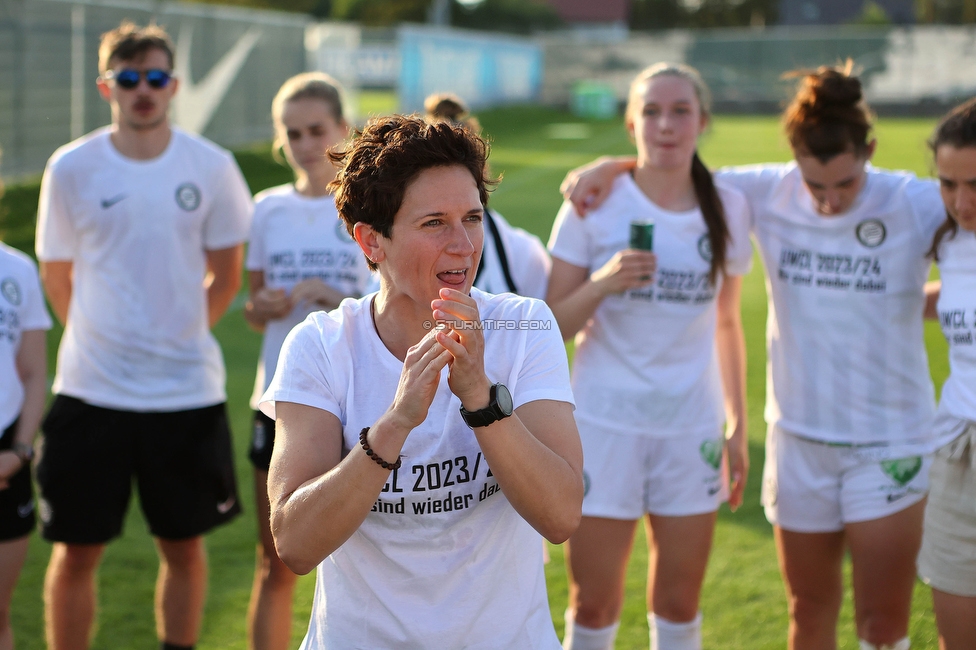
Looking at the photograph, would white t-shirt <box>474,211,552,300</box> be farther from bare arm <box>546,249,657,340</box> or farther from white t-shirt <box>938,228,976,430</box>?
white t-shirt <box>938,228,976,430</box>

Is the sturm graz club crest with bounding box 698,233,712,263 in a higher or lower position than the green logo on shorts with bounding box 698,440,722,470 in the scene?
higher

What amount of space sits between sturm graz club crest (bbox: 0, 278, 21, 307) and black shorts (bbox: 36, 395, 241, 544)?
0.65 metres

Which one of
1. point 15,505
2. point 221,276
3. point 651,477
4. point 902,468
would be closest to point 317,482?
point 651,477

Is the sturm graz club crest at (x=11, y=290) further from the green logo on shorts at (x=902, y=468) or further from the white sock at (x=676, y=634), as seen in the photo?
the green logo on shorts at (x=902, y=468)

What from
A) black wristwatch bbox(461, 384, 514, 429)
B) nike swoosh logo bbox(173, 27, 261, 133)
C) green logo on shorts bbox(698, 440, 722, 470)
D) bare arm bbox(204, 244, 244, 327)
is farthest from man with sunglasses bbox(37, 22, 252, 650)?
nike swoosh logo bbox(173, 27, 261, 133)

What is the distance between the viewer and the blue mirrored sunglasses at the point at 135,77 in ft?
15.2

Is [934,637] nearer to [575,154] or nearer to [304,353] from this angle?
[304,353]

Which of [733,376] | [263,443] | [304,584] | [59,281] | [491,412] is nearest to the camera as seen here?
[491,412]

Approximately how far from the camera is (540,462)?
2387mm

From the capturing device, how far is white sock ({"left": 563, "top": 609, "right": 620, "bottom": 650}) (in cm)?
412

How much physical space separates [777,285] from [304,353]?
2417mm

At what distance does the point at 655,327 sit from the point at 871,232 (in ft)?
3.04

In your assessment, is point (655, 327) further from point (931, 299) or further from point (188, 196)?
point (188, 196)

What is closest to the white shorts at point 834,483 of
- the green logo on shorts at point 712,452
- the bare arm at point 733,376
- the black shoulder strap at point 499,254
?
the bare arm at point 733,376
